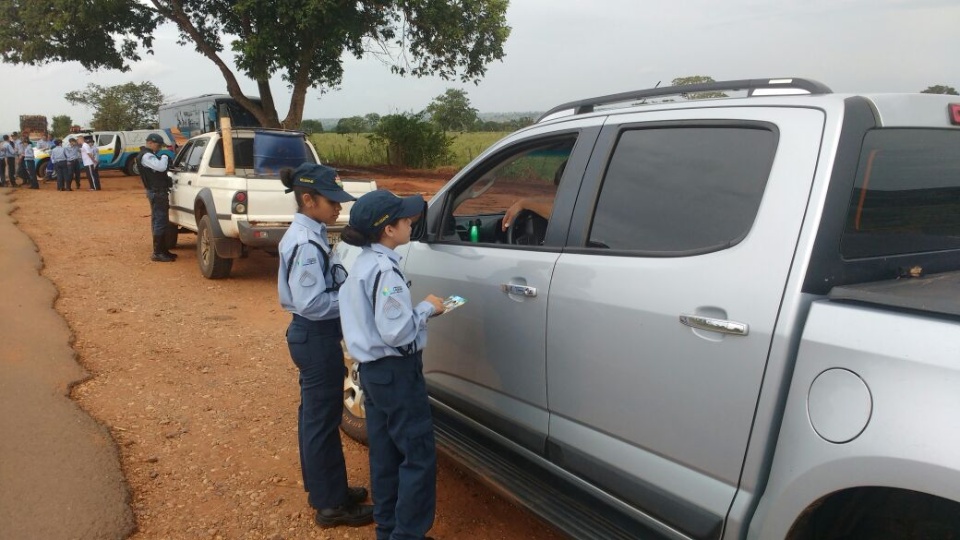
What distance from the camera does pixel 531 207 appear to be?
324 cm

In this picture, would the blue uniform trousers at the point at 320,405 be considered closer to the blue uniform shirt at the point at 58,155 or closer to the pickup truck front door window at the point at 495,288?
the pickup truck front door window at the point at 495,288

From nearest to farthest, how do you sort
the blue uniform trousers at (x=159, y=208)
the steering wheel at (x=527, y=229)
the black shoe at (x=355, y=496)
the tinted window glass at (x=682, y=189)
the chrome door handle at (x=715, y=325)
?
the chrome door handle at (x=715, y=325) → the tinted window glass at (x=682, y=189) → the steering wheel at (x=527, y=229) → the black shoe at (x=355, y=496) → the blue uniform trousers at (x=159, y=208)

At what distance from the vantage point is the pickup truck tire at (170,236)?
10023 mm

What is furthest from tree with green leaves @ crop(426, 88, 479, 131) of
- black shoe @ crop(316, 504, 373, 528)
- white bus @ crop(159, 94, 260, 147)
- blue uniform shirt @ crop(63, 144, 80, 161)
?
black shoe @ crop(316, 504, 373, 528)

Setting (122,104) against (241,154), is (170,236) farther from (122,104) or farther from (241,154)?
(122,104)

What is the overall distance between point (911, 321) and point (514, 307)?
1.49 metres

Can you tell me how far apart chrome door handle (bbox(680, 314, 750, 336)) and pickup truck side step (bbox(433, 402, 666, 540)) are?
2.38 feet

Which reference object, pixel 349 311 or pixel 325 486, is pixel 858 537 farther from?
pixel 325 486

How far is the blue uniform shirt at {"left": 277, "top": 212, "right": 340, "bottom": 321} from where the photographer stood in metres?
2.93

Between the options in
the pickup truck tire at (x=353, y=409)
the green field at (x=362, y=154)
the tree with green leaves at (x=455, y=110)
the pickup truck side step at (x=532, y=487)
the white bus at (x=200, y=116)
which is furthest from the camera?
the tree with green leaves at (x=455, y=110)

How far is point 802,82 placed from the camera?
222 cm

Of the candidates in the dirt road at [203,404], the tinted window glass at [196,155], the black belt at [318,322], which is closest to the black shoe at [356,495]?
the dirt road at [203,404]

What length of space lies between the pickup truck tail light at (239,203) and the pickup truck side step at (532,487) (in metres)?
5.32

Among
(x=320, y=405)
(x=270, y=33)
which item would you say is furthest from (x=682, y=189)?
(x=270, y=33)
